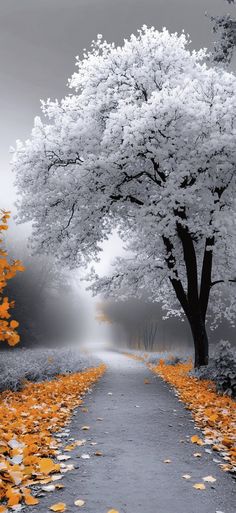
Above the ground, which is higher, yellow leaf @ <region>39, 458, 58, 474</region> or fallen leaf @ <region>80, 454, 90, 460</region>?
yellow leaf @ <region>39, 458, 58, 474</region>

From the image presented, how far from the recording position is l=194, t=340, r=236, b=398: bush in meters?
9.12

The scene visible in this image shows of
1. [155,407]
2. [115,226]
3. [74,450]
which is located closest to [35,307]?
[115,226]

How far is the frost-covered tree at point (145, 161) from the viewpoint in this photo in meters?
10.9

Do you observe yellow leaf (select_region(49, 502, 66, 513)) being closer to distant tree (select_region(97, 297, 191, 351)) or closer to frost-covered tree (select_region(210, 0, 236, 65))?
frost-covered tree (select_region(210, 0, 236, 65))

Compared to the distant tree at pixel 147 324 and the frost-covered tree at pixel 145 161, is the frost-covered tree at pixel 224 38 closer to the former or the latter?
the frost-covered tree at pixel 145 161

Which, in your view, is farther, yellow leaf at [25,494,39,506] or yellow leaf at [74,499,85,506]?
yellow leaf at [74,499,85,506]

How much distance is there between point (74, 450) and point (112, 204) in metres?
9.18

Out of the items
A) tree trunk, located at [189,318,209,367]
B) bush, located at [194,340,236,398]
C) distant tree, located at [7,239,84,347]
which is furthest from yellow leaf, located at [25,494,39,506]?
distant tree, located at [7,239,84,347]

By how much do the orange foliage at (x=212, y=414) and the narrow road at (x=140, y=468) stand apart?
0.66 feet

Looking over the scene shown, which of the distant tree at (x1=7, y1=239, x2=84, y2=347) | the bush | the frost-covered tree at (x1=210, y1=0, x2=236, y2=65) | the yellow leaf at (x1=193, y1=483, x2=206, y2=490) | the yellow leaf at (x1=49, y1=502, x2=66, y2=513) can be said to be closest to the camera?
the yellow leaf at (x1=49, y1=502, x2=66, y2=513)

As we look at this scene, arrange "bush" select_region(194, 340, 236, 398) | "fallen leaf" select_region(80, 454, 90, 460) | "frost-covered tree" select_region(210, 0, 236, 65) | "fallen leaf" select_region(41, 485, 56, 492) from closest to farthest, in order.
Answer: "fallen leaf" select_region(41, 485, 56, 492) < "fallen leaf" select_region(80, 454, 90, 460) < "frost-covered tree" select_region(210, 0, 236, 65) < "bush" select_region(194, 340, 236, 398)

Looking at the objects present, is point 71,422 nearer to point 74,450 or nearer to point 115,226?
point 74,450

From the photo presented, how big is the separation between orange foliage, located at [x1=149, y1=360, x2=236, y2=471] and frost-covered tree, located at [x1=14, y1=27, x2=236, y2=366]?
295 cm

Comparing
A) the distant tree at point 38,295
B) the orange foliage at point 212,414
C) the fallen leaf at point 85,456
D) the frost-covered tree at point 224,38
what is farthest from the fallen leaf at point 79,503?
the distant tree at point 38,295
